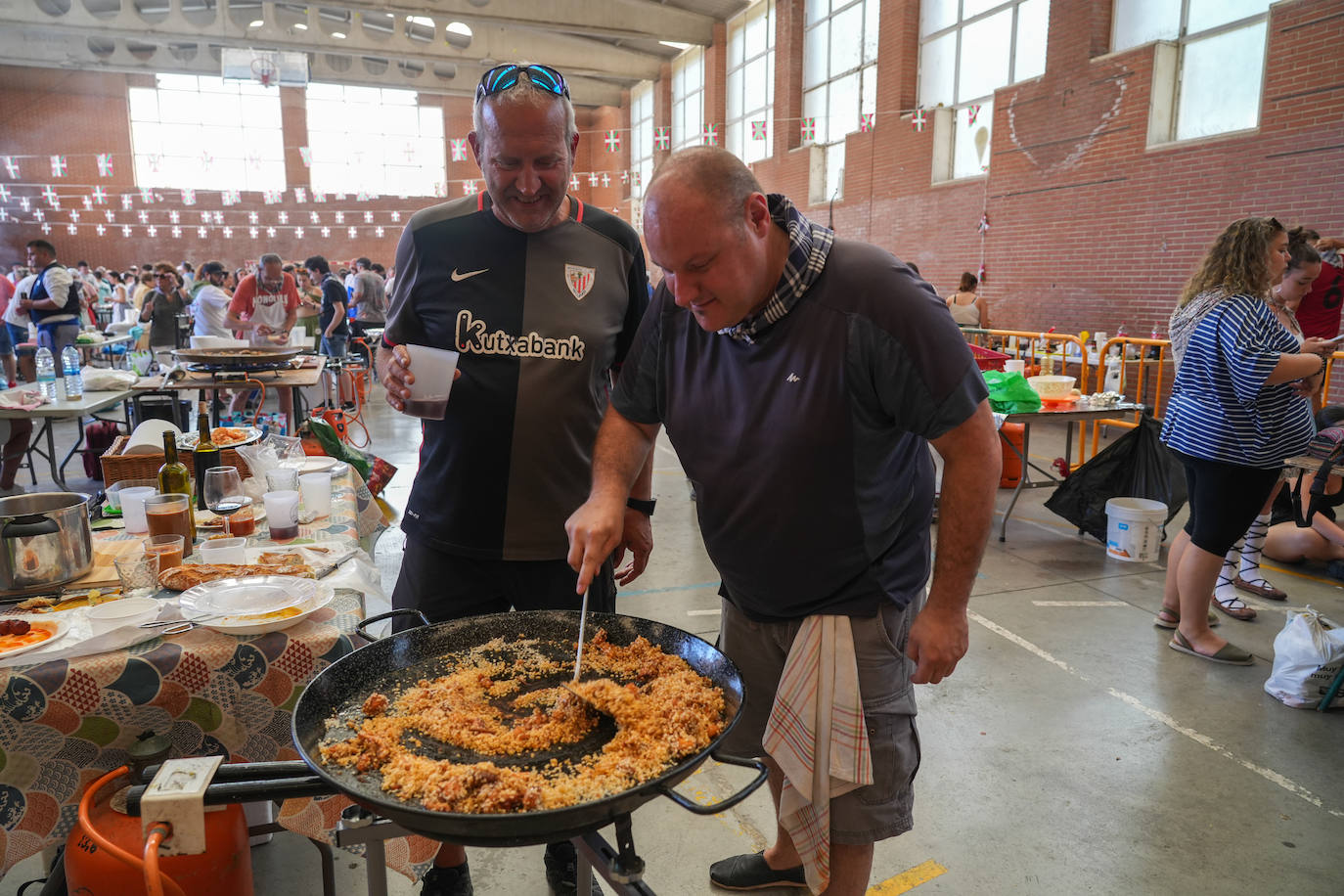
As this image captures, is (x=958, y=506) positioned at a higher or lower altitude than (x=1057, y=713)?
higher

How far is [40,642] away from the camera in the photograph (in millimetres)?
1579

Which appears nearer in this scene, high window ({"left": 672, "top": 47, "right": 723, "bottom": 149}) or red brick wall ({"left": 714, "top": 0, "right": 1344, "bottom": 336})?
red brick wall ({"left": 714, "top": 0, "right": 1344, "bottom": 336})

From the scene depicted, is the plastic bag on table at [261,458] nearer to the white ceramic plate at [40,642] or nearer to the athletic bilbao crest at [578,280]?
the white ceramic plate at [40,642]

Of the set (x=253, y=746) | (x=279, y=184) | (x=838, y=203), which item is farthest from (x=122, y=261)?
(x=253, y=746)

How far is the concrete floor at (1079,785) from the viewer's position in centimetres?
229

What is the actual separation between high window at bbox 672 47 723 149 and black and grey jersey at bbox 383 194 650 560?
1662 centimetres

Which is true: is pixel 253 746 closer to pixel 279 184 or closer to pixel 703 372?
pixel 703 372

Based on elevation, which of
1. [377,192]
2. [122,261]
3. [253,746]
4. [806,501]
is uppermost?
[377,192]

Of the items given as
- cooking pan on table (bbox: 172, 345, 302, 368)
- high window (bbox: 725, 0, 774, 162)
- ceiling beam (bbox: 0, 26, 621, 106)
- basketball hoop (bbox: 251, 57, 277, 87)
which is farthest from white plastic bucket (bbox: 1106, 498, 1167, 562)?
ceiling beam (bbox: 0, 26, 621, 106)

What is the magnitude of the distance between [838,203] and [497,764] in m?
13.2

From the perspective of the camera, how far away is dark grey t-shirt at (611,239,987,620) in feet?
4.82

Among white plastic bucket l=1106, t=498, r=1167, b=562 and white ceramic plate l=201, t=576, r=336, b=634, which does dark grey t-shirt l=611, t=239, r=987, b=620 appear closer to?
white ceramic plate l=201, t=576, r=336, b=634

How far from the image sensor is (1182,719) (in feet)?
10.2

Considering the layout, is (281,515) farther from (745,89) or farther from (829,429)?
(745,89)
